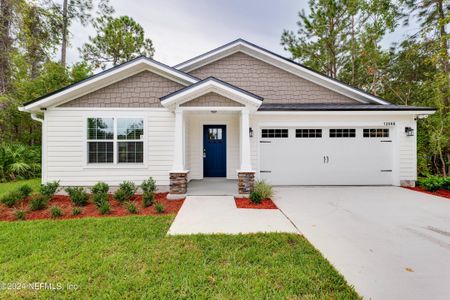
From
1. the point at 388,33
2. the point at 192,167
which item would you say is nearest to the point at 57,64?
the point at 192,167

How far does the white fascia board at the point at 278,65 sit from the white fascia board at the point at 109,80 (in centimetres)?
230

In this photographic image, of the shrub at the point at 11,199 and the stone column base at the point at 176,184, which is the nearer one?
the shrub at the point at 11,199

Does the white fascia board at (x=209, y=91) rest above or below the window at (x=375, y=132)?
above

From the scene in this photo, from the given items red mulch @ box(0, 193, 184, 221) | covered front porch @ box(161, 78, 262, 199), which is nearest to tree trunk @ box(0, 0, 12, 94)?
red mulch @ box(0, 193, 184, 221)

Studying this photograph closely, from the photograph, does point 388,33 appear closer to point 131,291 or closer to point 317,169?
point 317,169

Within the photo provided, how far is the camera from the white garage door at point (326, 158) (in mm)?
8086

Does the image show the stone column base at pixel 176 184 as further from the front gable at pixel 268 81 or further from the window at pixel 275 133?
→ the front gable at pixel 268 81

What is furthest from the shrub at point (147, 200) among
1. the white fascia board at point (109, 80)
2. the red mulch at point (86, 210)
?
the white fascia board at point (109, 80)

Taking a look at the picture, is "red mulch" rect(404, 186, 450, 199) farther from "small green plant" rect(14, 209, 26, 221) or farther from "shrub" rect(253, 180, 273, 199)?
"small green plant" rect(14, 209, 26, 221)

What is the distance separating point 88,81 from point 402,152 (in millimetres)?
12080

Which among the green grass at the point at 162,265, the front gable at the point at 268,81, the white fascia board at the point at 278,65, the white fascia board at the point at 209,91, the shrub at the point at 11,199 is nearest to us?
the green grass at the point at 162,265

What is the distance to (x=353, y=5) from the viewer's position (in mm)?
12211

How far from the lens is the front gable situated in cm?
961

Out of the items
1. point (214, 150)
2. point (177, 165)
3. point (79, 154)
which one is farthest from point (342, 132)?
point (79, 154)
